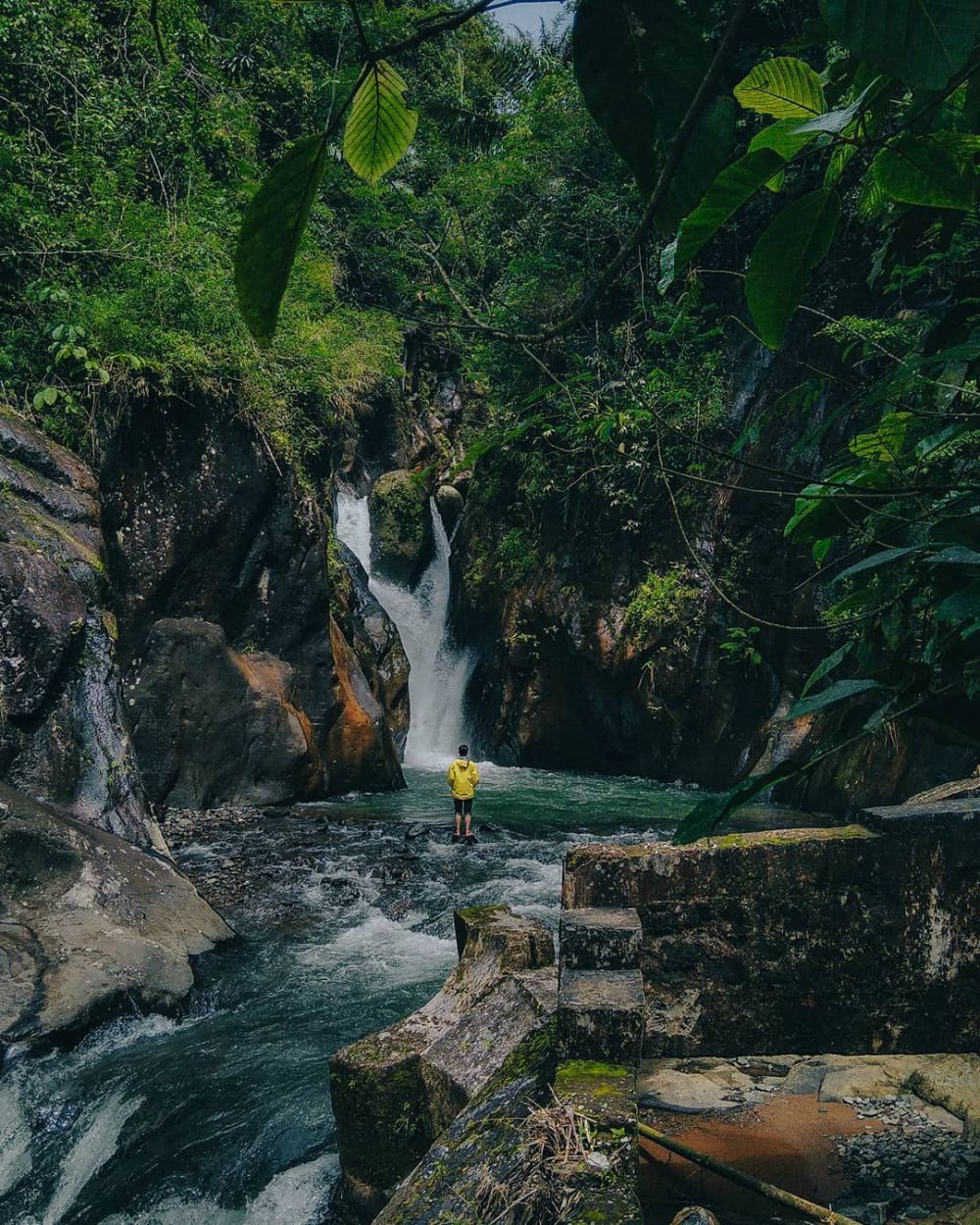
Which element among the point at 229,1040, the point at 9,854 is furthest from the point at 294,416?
the point at 229,1040

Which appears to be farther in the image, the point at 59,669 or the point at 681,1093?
the point at 59,669

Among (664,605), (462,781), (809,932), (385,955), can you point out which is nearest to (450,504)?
(664,605)

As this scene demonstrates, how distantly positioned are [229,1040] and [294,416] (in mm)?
9156

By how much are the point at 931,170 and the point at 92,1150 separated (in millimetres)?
4912

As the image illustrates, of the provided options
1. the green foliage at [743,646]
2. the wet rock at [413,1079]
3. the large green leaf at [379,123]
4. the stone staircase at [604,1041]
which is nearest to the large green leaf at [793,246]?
the large green leaf at [379,123]

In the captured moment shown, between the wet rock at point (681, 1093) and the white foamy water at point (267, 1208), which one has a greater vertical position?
the wet rock at point (681, 1093)

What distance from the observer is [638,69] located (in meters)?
0.54

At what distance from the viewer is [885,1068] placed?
3.56 metres

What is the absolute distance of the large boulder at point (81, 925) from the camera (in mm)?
4637

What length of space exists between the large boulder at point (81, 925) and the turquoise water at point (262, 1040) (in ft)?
0.59

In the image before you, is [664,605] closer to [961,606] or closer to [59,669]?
[59,669]

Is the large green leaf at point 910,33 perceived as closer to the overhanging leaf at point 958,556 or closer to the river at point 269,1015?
the overhanging leaf at point 958,556

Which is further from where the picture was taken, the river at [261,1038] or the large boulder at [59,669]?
the large boulder at [59,669]

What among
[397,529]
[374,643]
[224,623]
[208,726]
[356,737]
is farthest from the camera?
[397,529]
